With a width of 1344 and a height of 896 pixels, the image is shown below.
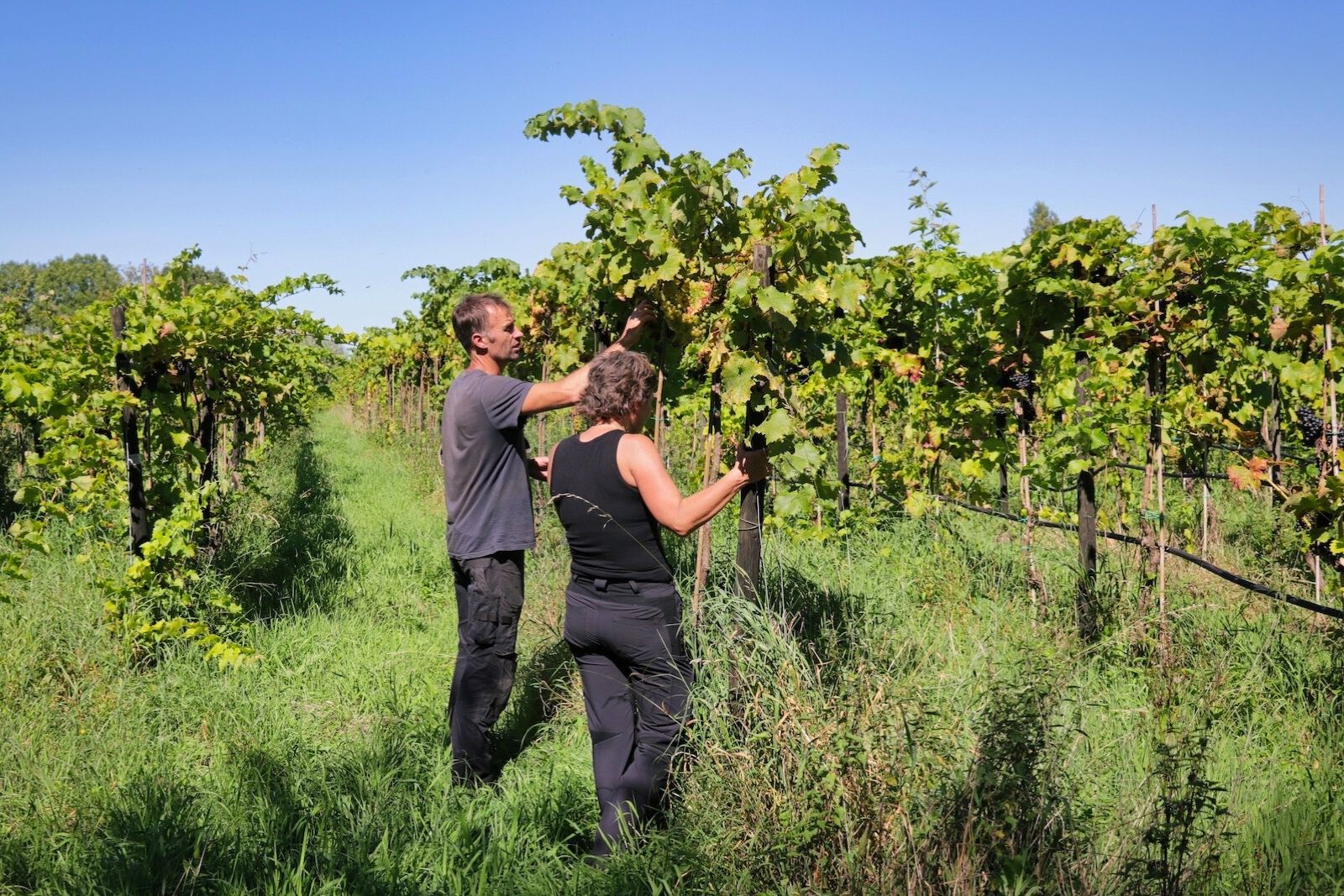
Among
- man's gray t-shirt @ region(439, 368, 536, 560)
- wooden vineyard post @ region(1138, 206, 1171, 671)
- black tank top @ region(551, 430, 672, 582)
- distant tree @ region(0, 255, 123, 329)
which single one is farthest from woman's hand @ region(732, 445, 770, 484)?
distant tree @ region(0, 255, 123, 329)

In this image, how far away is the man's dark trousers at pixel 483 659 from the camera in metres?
3.27

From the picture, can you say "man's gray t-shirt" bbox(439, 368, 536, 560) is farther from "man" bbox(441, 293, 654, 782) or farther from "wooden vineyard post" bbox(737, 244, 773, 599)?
"wooden vineyard post" bbox(737, 244, 773, 599)

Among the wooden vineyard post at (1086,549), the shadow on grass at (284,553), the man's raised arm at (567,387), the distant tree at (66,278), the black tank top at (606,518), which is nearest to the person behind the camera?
the black tank top at (606,518)

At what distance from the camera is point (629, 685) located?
9.62 ft

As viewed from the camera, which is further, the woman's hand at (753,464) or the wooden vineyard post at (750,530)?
the wooden vineyard post at (750,530)

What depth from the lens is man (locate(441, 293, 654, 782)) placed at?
3.26 m

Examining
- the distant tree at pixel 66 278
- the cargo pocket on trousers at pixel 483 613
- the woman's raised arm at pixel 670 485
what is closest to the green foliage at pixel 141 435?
the cargo pocket on trousers at pixel 483 613

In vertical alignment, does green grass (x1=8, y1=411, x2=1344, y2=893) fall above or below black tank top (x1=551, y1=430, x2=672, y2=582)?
below

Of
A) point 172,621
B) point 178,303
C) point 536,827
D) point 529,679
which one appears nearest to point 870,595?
point 529,679

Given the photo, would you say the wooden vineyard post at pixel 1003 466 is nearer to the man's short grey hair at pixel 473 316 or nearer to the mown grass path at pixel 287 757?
the mown grass path at pixel 287 757

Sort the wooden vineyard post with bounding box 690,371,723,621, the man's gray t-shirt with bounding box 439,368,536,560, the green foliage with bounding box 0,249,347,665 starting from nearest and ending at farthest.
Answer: the man's gray t-shirt with bounding box 439,368,536,560
the wooden vineyard post with bounding box 690,371,723,621
the green foliage with bounding box 0,249,347,665

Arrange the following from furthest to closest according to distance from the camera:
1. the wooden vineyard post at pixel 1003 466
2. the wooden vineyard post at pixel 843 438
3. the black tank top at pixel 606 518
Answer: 1. the wooden vineyard post at pixel 843 438
2. the wooden vineyard post at pixel 1003 466
3. the black tank top at pixel 606 518

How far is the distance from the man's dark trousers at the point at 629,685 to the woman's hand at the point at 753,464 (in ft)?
1.46

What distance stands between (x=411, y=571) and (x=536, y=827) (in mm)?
3785
